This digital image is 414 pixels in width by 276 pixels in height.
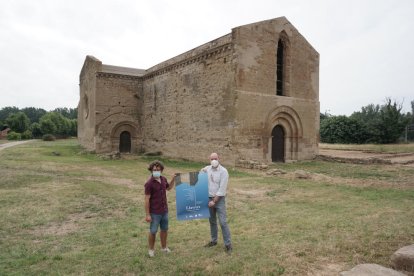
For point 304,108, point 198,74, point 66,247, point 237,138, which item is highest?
point 198,74

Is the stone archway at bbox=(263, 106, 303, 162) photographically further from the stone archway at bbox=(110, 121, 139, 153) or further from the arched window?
the stone archway at bbox=(110, 121, 139, 153)

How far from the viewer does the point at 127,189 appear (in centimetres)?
1084

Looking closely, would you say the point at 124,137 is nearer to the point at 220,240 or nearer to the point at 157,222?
the point at 220,240

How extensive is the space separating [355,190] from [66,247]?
830 centimetres

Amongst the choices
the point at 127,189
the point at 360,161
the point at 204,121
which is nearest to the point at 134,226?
the point at 127,189

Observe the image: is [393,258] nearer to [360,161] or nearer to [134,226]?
[134,226]

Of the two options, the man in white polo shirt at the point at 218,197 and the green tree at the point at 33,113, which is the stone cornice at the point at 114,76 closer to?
the man in white polo shirt at the point at 218,197

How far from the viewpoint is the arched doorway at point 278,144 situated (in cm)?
1866

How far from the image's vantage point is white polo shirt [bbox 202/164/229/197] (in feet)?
16.8

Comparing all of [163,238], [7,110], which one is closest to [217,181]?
[163,238]

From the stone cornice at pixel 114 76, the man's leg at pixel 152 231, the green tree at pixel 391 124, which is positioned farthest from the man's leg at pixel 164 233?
the green tree at pixel 391 124

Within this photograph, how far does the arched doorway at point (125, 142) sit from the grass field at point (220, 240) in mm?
15914

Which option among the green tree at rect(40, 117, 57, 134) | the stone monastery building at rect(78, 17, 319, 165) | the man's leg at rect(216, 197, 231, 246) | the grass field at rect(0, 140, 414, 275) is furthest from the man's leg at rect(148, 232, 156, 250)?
the green tree at rect(40, 117, 57, 134)

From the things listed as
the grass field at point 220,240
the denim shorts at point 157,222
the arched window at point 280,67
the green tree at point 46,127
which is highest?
the arched window at point 280,67
